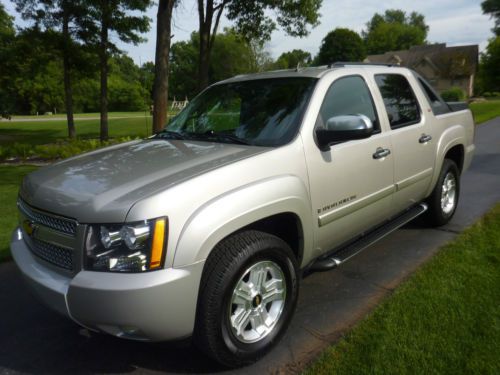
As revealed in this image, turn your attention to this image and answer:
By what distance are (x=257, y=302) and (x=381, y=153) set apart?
1706 millimetres

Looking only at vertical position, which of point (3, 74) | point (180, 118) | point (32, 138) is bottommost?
point (32, 138)

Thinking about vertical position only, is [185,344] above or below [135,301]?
below

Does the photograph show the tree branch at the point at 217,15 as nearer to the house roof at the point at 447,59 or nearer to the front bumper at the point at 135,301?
the front bumper at the point at 135,301

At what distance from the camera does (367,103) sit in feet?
12.4

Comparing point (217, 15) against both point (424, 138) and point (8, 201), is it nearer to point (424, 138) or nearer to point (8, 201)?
point (8, 201)

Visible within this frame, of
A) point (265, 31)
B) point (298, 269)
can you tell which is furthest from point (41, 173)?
Result: point (265, 31)

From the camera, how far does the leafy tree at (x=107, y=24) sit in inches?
549

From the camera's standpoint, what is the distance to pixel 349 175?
3.30 m

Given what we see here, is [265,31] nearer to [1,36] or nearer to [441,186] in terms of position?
[1,36]

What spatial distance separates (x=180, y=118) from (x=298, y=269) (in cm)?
196

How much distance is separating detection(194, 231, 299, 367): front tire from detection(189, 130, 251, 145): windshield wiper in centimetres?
80

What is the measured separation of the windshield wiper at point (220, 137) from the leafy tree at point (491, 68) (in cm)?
6132

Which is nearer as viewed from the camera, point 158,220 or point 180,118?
point 158,220

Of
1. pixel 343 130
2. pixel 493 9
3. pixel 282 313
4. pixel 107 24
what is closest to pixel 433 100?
pixel 343 130
